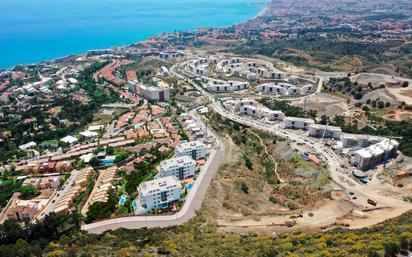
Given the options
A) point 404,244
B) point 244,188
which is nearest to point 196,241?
point 244,188

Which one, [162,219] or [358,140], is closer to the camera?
[162,219]

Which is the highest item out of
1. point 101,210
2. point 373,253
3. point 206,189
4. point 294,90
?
point 373,253

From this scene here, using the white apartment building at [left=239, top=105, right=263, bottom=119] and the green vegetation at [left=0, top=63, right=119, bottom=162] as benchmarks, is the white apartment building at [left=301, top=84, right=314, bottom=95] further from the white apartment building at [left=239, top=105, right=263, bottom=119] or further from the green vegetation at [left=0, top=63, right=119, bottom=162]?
the green vegetation at [left=0, top=63, right=119, bottom=162]

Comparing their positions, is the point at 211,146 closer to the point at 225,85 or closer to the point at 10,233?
the point at 10,233

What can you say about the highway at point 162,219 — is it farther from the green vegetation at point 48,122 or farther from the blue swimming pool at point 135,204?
the green vegetation at point 48,122

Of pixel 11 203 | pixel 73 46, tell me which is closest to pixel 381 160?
pixel 11 203

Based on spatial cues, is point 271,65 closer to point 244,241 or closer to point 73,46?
point 244,241
